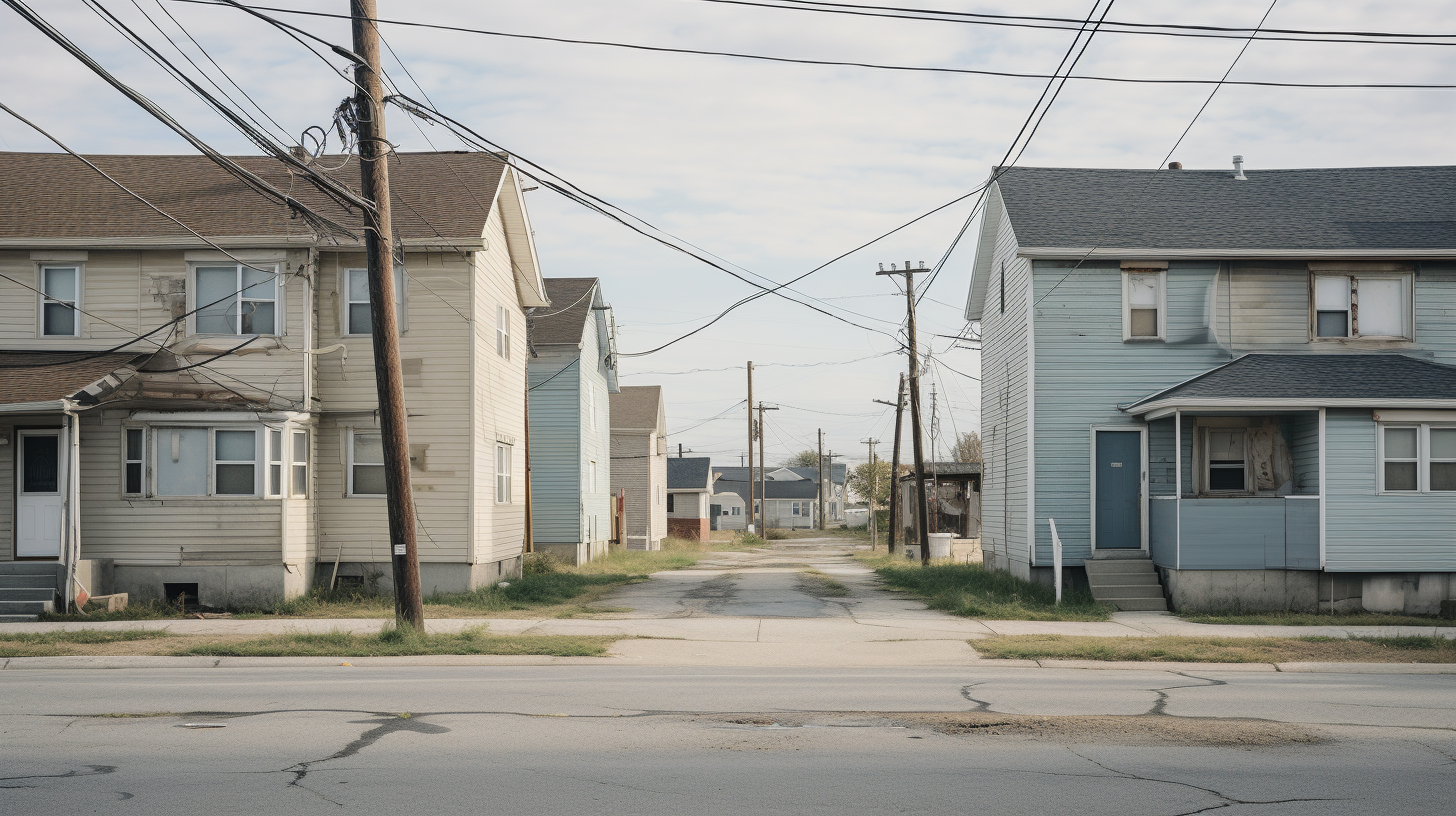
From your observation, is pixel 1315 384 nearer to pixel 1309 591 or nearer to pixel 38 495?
pixel 1309 591

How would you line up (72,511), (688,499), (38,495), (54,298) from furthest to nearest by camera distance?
(688,499) → (54,298) → (38,495) → (72,511)

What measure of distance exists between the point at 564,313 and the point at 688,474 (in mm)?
33450

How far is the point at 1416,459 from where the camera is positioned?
65.5 ft

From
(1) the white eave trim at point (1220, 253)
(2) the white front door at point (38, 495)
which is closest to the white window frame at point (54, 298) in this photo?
(2) the white front door at point (38, 495)

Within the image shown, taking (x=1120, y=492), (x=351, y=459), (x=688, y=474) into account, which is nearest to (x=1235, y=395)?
(x=1120, y=492)

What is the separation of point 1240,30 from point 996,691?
9.98m

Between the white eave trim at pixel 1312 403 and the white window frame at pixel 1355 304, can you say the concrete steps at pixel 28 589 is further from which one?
the white window frame at pixel 1355 304

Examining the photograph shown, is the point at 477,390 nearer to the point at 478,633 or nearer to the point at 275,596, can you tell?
the point at 275,596

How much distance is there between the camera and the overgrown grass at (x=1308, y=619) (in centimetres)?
1823

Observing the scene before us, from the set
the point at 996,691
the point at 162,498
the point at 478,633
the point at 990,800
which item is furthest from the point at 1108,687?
the point at 162,498

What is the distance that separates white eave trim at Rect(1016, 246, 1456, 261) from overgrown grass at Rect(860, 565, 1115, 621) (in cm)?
648

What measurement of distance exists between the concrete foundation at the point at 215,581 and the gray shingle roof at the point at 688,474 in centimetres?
4655

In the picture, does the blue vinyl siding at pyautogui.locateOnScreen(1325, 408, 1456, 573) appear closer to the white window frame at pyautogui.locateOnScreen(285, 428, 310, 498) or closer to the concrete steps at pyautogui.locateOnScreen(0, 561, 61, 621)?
the white window frame at pyautogui.locateOnScreen(285, 428, 310, 498)

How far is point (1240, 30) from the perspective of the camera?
611 inches
